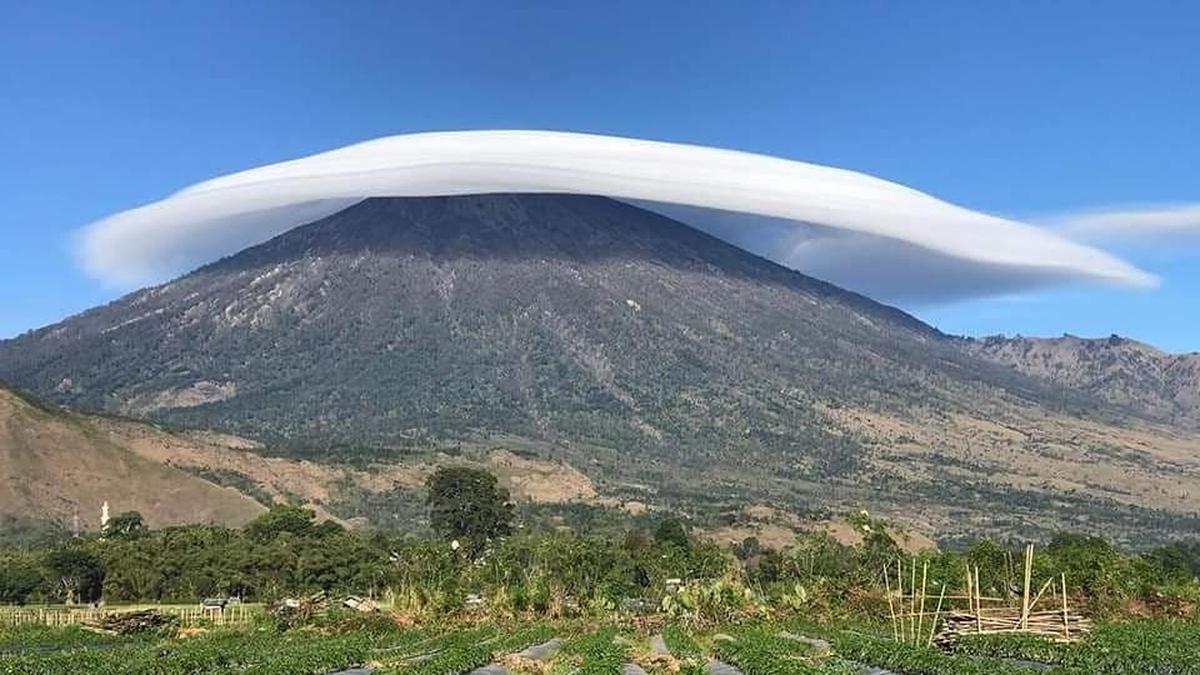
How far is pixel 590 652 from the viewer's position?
1091 inches

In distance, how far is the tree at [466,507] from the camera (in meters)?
94.6

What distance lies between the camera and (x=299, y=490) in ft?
462

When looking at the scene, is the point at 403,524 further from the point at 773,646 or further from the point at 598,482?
the point at 773,646

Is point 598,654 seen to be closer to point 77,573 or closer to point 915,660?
point 915,660

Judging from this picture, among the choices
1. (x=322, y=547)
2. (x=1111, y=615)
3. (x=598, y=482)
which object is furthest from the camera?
(x=598, y=482)

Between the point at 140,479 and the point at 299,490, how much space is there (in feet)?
71.8

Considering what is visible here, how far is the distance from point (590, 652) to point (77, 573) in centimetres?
4573

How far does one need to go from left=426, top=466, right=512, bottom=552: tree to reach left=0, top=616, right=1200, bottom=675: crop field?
55564mm

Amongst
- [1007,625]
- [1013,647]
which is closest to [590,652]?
[1013,647]

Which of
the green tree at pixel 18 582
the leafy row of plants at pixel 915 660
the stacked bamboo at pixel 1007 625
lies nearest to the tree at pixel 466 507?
the green tree at pixel 18 582

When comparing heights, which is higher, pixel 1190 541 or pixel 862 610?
pixel 862 610

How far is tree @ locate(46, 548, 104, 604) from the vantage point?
6325 cm

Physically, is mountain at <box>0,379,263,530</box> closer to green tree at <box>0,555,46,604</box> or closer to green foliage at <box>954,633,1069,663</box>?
green tree at <box>0,555,46,604</box>

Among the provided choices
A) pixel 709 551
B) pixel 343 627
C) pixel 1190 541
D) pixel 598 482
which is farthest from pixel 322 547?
pixel 1190 541
